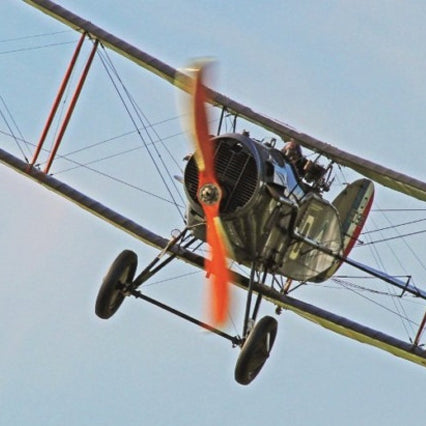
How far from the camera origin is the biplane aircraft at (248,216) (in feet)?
52.4

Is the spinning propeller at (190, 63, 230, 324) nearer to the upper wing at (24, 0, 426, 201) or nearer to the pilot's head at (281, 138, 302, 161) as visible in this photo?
the pilot's head at (281, 138, 302, 161)

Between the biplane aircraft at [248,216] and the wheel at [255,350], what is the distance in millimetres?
11

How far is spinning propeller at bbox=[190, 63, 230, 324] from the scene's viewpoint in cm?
A: 1566

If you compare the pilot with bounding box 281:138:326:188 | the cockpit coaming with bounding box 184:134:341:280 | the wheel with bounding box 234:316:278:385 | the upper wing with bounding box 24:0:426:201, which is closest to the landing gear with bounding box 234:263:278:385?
the wheel with bounding box 234:316:278:385

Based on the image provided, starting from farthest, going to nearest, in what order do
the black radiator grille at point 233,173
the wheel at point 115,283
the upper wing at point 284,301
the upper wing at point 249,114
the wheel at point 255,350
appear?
the upper wing at point 284,301, the upper wing at point 249,114, the wheel at point 115,283, the black radiator grille at point 233,173, the wheel at point 255,350

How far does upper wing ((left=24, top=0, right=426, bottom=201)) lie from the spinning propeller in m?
1.84

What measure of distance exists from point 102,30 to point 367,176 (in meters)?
3.88

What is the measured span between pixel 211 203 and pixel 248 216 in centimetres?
48

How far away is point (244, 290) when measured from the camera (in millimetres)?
18156

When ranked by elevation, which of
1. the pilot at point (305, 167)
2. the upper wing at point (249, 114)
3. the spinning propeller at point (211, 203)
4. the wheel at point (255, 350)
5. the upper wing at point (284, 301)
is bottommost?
the wheel at point (255, 350)

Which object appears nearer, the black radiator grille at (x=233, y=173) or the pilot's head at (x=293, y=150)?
the black radiator grille at (x=233, y=173)

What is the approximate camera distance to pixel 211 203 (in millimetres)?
15883

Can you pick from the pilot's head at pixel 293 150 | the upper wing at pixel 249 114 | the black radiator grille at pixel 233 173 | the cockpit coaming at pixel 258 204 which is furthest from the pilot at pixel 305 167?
the black radiator grille at pixel 233 173

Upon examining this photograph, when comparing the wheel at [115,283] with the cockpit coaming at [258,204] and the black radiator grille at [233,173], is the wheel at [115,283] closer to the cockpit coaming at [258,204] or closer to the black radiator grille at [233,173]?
the cockpit coaming at [258,204]
